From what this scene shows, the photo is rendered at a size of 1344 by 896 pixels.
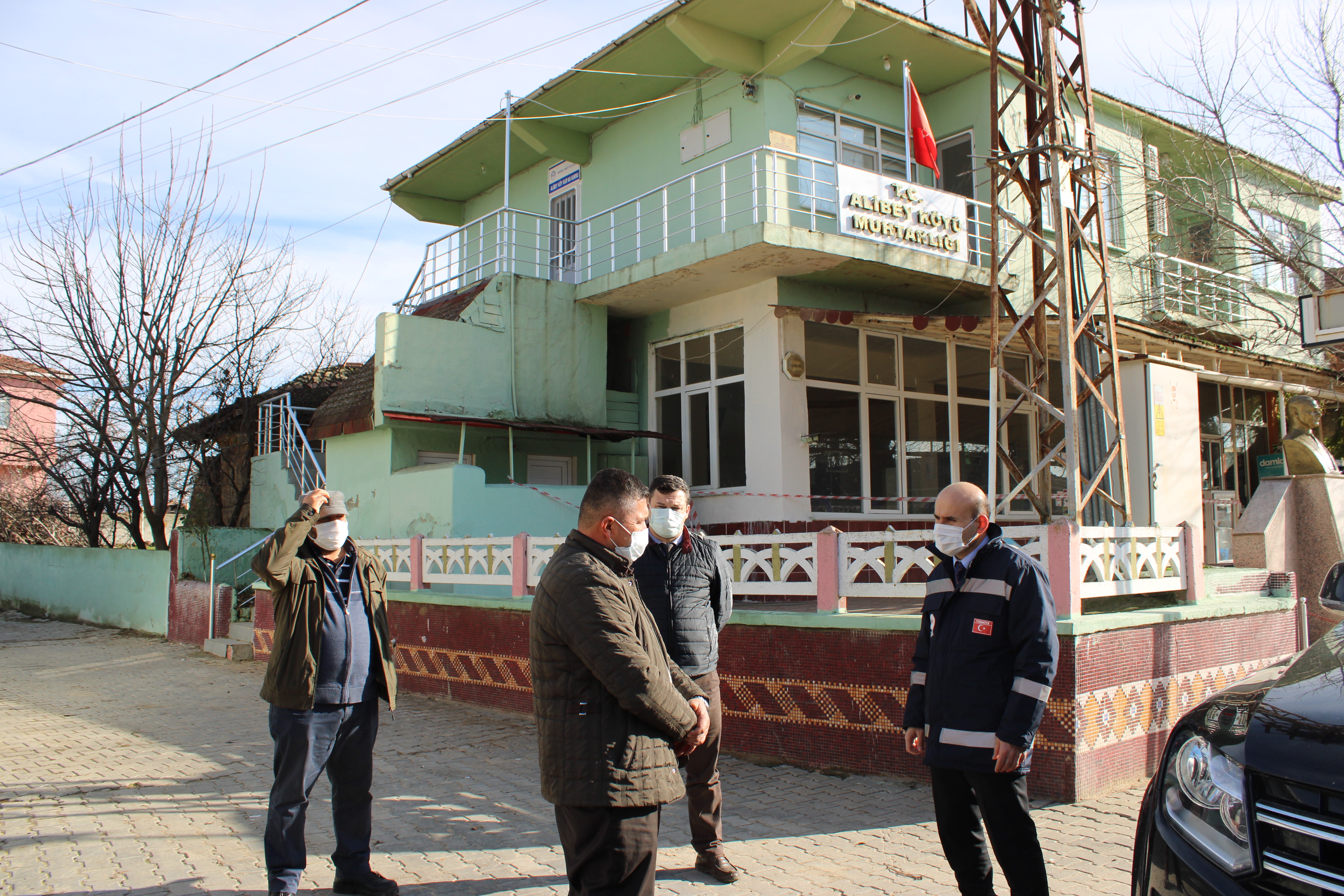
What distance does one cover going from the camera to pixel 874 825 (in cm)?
550

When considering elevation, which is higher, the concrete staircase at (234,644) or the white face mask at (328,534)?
the white face mask at (328,534)

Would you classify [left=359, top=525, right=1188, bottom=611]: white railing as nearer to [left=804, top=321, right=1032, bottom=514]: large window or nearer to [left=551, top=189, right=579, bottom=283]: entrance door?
[left=804, top=321, right=1032, bottom=514]: large window

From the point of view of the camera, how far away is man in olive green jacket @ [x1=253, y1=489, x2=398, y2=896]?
4.30 metres

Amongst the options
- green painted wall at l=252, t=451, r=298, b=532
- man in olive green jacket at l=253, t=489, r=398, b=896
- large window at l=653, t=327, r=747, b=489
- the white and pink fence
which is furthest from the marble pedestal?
green painted wall at l=252, t=451, r=298, b=532

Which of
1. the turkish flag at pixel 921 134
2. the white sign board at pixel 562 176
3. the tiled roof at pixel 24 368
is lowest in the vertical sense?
the tiled roof at pixel 24 368

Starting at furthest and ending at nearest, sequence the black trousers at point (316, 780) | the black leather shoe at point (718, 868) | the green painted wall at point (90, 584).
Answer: the green painted wall at point (90, 584) → the black leather shoe at point (718, 868) → the black trousers at point (316, 780)

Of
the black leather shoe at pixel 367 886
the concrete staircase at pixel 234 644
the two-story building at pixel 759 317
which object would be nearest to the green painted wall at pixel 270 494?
the two-story building at pixel 759 317


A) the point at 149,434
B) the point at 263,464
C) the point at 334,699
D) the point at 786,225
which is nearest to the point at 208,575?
the point at 263,464

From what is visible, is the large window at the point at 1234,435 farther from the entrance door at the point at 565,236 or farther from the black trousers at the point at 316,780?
the black trousers at the point at 316,780

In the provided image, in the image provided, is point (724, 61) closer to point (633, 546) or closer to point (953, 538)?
point (953, 538)

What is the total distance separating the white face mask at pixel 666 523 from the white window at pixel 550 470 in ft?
31.6

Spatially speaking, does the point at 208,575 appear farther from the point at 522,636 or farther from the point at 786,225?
the point at 786,225

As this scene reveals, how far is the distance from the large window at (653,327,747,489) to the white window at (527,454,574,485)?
158 centimetres

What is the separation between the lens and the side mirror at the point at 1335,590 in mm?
4438
